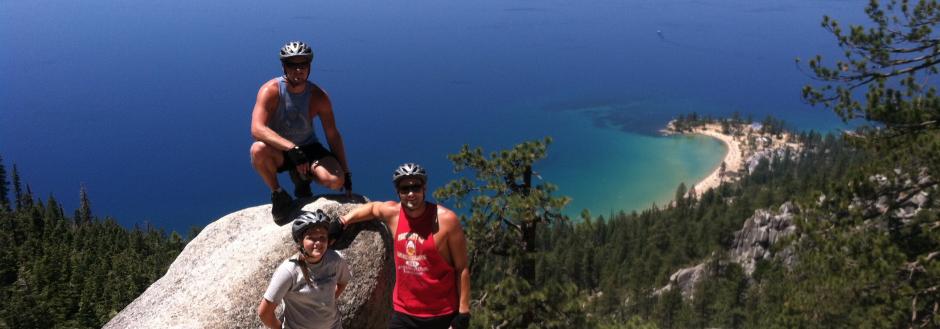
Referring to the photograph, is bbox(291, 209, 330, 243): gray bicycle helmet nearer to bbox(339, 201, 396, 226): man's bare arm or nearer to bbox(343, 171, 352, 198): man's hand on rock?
bbox(339, 201, 396, 226): man's bare arm

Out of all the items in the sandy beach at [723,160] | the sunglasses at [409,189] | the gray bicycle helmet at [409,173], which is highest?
the gray bicycle helmet at [409,173]

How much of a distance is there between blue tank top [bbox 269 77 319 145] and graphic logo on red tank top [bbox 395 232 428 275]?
236cm

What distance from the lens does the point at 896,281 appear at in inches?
518

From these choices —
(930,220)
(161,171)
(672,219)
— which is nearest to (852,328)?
(930,220)

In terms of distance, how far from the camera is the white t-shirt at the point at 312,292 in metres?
5.57

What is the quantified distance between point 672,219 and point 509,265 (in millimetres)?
108239

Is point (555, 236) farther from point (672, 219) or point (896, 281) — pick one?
point (896, 281)

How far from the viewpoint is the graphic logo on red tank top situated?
5754 mm

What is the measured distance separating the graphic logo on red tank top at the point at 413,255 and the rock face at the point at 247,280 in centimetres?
160

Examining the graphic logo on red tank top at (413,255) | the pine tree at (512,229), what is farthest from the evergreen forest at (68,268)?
the graphic logo on red tank top at (413,255)

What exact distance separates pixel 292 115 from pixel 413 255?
2594mm

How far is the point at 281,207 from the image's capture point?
25.5 feet

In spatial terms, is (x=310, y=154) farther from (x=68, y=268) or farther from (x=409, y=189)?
(x=68, y=268)

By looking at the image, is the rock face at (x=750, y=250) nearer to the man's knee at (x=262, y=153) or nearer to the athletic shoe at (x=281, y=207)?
the athletic shoe at (x=281, y=207)
